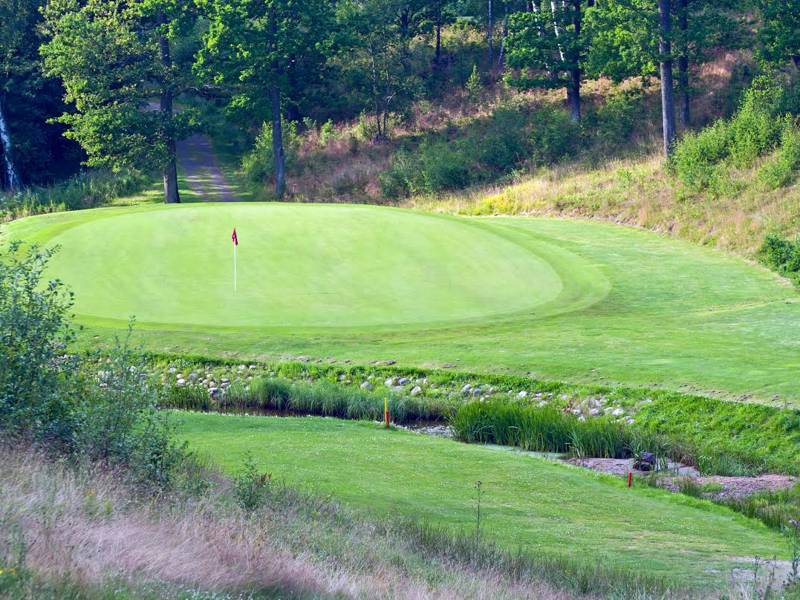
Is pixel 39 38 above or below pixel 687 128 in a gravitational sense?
above

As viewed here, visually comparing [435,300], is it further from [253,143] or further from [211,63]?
[253,143]

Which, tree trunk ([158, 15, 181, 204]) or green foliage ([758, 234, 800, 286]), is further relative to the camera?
tree trunk ([158, 15, 181, 204])

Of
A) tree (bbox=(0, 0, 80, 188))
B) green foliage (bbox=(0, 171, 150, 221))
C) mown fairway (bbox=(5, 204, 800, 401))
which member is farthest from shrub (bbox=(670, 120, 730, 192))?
tree (bbox=(0, 0, 80, 188))

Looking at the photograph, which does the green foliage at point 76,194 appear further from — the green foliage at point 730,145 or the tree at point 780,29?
the tree at point 780,29

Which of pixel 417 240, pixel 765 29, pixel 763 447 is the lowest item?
pixel 763 447

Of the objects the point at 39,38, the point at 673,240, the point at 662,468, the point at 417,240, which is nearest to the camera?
the point at 662,468

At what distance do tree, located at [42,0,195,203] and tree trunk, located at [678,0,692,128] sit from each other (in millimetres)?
19081

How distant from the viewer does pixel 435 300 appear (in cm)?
2144

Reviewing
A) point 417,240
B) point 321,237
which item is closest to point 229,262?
point 321,237

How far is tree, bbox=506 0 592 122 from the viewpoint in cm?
4594

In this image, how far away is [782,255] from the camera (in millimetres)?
27172

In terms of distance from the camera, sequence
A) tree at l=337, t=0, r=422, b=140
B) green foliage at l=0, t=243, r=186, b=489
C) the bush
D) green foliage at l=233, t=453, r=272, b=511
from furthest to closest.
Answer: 1. tree at l=337, t=0, r=422, b=140
2. the bush
3. green foliage at l=0, t=243, r=186, b=489
4. green foliage at l=233, t=453, r=272, b=511

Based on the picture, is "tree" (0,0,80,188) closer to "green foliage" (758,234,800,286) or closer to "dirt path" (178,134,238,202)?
"dirt path" (178,134,238,202)

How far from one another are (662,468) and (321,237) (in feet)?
37.6
